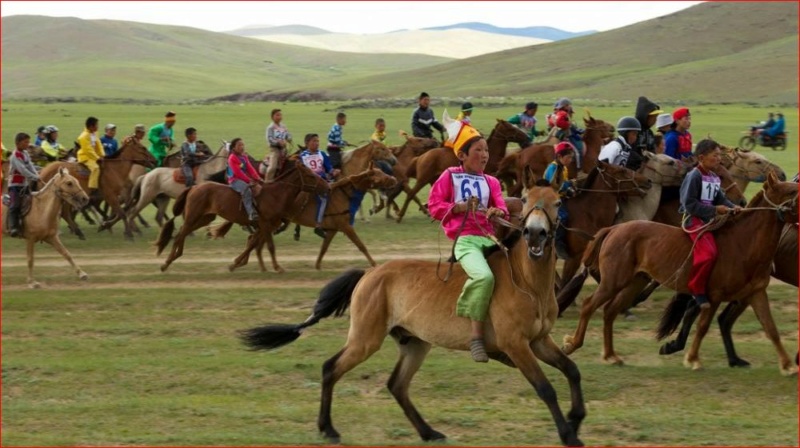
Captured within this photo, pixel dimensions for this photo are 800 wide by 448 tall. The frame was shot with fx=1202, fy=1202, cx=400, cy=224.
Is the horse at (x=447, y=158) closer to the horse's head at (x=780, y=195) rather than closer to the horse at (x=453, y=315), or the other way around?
the horse's head at (x=780, y=195)

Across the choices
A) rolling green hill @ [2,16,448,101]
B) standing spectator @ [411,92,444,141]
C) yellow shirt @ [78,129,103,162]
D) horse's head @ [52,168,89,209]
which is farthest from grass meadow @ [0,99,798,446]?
rolling green hill @ [2,16,448,101]

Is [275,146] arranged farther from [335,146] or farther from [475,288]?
[475,288]

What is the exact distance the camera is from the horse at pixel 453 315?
28.7ft

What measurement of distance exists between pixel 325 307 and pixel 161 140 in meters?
17.2

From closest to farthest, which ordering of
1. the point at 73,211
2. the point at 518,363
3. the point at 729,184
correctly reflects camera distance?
the point at 518,363, the point at 729,184, the point at 73,211

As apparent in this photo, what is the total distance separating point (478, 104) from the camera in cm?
7381

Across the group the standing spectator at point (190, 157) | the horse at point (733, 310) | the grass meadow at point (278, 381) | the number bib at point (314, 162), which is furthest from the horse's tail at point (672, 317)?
the standing spectator at point (190, 157)

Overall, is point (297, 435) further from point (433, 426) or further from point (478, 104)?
point (478, 104)

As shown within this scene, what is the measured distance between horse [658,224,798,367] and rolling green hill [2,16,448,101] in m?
100

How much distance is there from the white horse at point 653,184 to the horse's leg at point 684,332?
12.3 ft

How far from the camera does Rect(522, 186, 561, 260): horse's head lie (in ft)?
27.9

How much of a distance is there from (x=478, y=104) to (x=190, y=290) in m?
57.6

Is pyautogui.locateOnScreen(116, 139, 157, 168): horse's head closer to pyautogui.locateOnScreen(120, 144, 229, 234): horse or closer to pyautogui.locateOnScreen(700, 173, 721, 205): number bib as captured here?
pyautogui.locateOnScreen(120, 144, 229, 234): horse

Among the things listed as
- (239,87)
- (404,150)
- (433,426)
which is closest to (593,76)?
(239,87)
